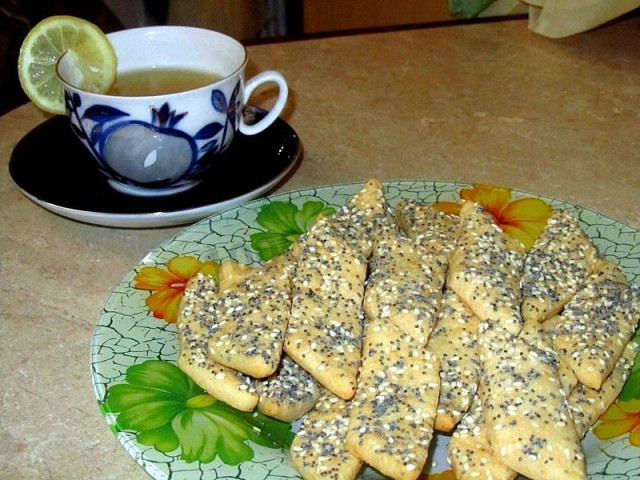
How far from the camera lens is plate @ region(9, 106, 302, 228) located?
38.1 inches

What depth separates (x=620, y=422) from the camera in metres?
0.69

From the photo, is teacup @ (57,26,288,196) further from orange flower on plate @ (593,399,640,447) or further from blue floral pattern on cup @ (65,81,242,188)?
orange flower on plate @ (593,399,640,447)

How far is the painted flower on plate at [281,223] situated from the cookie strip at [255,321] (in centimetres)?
8

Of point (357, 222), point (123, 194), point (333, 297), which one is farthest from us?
point (123, 194)

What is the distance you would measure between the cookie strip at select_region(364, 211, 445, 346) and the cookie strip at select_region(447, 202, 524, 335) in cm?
3

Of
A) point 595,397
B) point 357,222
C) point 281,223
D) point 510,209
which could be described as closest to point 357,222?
point 357,222

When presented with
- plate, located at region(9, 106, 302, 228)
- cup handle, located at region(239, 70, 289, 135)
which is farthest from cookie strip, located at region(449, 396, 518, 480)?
cup handle, located at region(239, 70, 289, 135)

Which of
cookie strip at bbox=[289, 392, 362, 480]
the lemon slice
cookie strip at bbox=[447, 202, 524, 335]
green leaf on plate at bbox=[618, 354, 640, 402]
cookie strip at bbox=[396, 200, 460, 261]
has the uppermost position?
the lemon slice

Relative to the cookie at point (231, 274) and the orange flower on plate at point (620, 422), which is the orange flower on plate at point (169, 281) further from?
the orange flower on plate at point (620, 422)

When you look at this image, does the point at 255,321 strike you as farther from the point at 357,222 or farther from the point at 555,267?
the point at 555,267

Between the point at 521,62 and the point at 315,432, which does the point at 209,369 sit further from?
the point at 521,62

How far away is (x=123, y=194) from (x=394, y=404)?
0.53 m

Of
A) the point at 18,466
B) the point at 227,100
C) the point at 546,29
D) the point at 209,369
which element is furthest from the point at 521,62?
the point at 18,466

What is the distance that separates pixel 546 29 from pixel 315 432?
1228 millimetres
